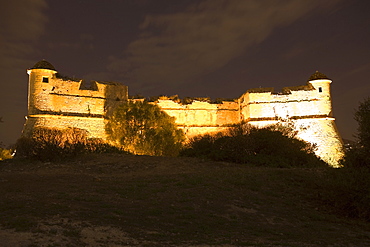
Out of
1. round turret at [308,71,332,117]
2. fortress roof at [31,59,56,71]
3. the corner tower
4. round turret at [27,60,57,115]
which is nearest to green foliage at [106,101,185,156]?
round turret at [27,60,57,115]

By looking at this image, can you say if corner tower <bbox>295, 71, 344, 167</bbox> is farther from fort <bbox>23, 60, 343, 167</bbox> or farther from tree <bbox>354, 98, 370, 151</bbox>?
tree <bbox>354, 98, 370, 151</bbox>

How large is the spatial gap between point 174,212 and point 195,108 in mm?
25401

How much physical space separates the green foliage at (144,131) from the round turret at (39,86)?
16.9 feet

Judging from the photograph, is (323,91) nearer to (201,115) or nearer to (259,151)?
(201,115)

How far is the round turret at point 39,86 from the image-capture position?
25859mm

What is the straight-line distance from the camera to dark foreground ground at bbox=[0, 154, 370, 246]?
6199 mm

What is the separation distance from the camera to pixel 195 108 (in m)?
33.1

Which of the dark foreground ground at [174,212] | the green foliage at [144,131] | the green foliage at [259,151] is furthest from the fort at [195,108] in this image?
the dark foreground ground at [174,212]

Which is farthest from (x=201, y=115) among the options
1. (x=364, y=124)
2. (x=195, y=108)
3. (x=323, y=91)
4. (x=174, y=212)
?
(x=174, y=212)

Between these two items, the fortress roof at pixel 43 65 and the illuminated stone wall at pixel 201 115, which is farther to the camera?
the illuminated stone wall at pixel 201 115

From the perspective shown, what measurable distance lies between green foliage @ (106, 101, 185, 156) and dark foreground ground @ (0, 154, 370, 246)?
1151cm

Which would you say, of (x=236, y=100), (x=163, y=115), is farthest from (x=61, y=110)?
(x=236, y=100)

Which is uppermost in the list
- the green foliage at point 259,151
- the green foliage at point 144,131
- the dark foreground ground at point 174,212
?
the green foliage at point 144,131

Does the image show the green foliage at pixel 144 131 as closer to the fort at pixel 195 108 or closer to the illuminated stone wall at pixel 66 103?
the illuminated stone wall at pixel 66 103
